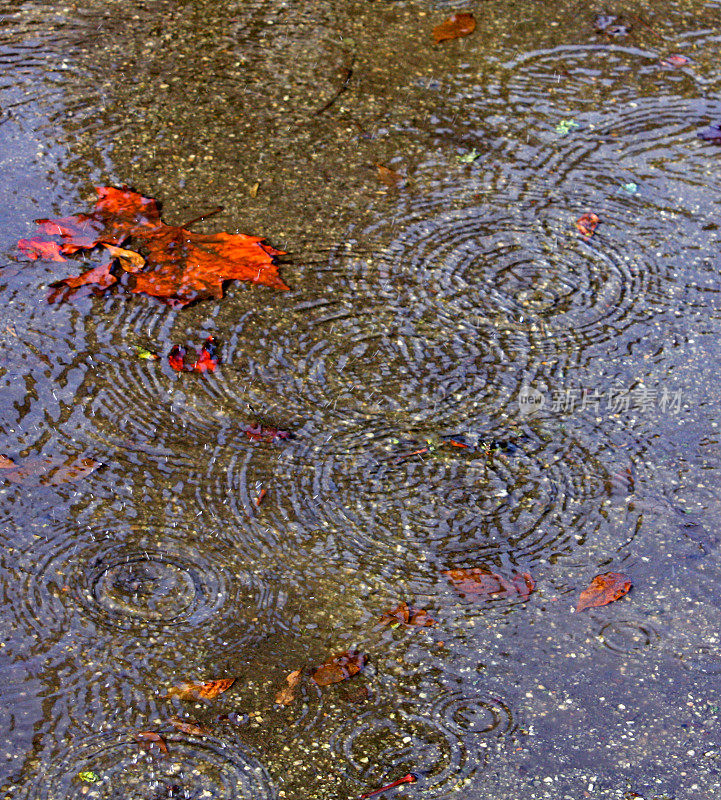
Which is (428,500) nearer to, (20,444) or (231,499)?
(231,499)

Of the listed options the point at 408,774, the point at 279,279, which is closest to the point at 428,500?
the point at 408,774

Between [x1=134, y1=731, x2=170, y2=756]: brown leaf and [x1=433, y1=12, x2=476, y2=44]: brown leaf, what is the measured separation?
4639 mm

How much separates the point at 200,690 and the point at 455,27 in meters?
4.68

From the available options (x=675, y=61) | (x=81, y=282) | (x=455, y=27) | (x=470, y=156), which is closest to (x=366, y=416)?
(x=81, y=282)

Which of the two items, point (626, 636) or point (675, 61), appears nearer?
point (626, 636)

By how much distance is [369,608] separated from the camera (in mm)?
3014

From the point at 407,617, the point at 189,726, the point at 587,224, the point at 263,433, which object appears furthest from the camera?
the point at 587,224

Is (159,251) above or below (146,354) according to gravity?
above

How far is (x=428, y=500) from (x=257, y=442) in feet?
2.40

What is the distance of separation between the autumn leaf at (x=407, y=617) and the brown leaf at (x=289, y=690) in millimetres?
345

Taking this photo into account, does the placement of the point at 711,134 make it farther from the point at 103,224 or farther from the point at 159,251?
the point at 103,224

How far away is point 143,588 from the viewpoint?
301 centimetres

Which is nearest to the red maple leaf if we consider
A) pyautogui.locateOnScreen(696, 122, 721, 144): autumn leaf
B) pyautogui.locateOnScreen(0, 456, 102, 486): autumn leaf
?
pyautogui.locateOnScreen(0, 456, 102, 486): autumn leaf

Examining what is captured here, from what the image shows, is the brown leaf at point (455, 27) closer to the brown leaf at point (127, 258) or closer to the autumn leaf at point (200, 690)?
the brown leaf at point (127, 258)
